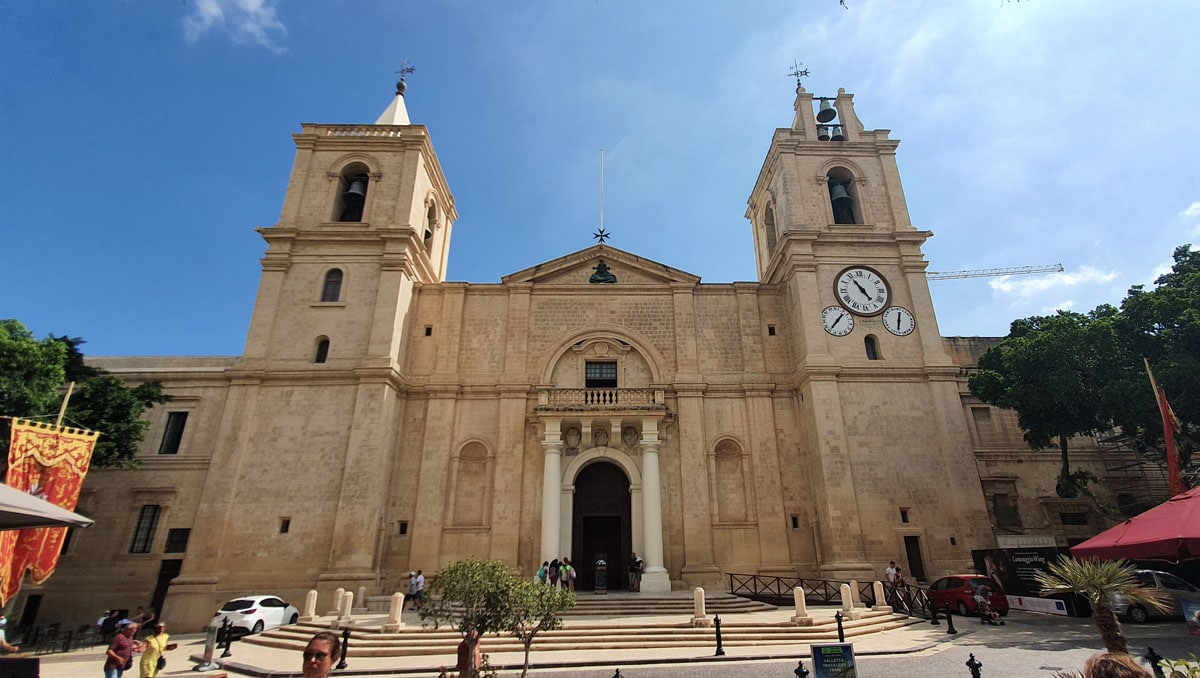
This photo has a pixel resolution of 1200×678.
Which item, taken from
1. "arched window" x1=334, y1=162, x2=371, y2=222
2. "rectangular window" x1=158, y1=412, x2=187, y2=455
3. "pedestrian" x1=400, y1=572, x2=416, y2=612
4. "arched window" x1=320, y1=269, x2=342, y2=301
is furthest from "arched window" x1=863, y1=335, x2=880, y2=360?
"rectangular window" x1=158, y1=412, x2=187, y2=455

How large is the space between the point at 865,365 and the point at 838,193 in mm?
8906

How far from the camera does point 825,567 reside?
1966cm

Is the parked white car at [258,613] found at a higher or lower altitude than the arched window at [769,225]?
lower

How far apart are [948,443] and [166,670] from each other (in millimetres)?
23836

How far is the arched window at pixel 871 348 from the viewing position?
23062 millimetres

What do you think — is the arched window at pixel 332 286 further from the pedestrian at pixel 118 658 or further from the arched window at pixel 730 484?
the arched window at pixel 730 484

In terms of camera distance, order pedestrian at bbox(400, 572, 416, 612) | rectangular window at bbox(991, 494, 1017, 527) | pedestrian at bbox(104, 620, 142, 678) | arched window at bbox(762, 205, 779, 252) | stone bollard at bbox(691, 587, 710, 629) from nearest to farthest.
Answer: pedestrian at bbox(104, 620, 142, 678) < stone bollard at bbox(691, 587, 710, 629) < pedestrian at bbox(400, 572, 416, 612) < rectangular window at bbox(991, 494, 1017, 527) < arched window at bbox(762, 205, 779, 252)

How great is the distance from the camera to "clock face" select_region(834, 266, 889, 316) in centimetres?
2378

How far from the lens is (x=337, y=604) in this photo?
57.0 feet

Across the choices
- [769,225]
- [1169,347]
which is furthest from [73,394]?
[1169,347]

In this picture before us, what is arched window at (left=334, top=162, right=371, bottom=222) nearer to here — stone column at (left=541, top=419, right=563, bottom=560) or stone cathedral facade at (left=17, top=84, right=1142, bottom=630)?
stone cathedral facade at (left=17, top=84, right=1142, bottom=630)

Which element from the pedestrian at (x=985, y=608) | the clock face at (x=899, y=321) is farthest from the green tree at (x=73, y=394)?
the clock face at (x=899, y=321)

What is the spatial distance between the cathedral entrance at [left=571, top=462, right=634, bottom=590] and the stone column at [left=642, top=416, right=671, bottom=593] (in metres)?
1.13

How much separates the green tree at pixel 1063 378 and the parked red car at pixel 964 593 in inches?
242
